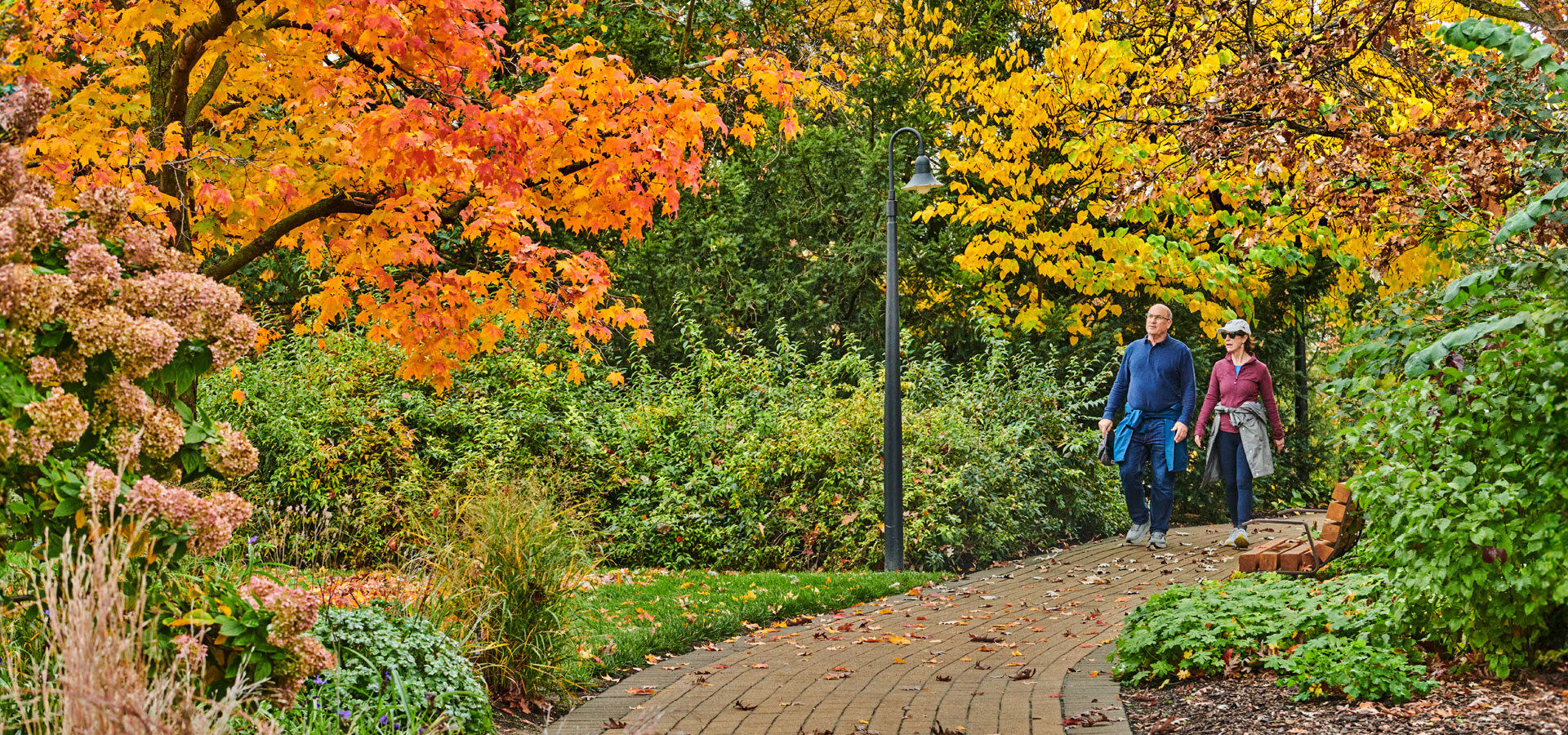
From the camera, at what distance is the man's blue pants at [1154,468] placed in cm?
1012

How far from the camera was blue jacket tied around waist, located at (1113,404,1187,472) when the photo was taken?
1001cm

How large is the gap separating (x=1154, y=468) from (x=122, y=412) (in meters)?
8.48

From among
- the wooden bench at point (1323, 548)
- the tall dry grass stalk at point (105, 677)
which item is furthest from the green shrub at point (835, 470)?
the tall dry grass stalk at point (105, 677)

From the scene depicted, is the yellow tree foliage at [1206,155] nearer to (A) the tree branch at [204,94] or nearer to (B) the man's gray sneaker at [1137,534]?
(B) the man's gray sneaker at [1137,534]

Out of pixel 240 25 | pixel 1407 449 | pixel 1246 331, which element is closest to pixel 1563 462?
pixel 1407 449

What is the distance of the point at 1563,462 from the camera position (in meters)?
4.12

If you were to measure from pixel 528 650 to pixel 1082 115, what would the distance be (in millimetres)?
9234

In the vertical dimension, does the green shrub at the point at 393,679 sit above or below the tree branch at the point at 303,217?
below

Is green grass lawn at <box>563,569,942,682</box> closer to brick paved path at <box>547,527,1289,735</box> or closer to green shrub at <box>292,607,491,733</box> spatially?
brick paved path at <box>547,527,1289,735</box>

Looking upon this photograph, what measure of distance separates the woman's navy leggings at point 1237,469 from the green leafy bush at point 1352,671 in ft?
17.5

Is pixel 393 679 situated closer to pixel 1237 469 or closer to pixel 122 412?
pixel 122 412

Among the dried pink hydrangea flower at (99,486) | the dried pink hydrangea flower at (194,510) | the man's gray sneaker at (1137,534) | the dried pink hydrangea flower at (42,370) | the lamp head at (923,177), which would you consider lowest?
the man's gray sneaker at (1137,534)

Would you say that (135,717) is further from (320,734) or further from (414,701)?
(414,701)

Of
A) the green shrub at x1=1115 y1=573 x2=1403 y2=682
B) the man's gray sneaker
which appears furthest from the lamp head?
the green shrub at x1=1115 y1=573 x2=1403 y2=682
